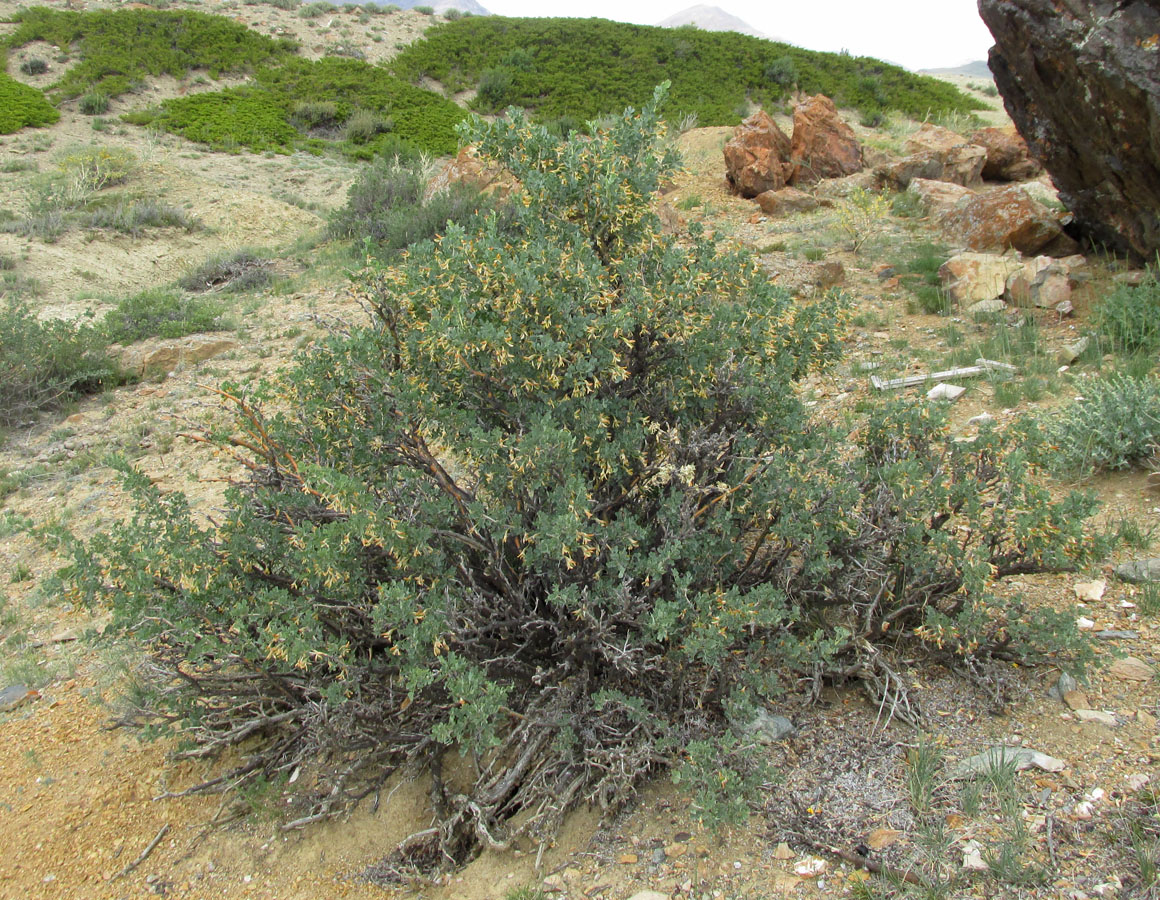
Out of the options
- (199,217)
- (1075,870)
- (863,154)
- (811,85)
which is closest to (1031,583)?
(1075,870)

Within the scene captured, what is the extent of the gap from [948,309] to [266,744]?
6.17 metres

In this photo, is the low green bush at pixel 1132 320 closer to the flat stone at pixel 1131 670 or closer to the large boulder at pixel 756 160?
the flat stone at pixel 1131 670

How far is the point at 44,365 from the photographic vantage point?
7.00 m

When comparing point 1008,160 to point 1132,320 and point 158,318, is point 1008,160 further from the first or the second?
point 158,318

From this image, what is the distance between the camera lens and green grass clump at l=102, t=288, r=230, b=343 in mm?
8078

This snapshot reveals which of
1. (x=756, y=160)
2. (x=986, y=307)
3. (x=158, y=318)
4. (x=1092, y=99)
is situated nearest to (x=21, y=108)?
(x=158, y=318)

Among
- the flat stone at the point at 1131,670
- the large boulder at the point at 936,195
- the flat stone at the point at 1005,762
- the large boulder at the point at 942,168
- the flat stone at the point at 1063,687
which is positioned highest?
the large boulder at the point at 942,168

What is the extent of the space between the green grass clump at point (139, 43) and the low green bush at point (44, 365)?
60.3 ft

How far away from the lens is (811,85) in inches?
906

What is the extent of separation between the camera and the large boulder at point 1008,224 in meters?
7.31

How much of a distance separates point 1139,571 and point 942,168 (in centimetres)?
944

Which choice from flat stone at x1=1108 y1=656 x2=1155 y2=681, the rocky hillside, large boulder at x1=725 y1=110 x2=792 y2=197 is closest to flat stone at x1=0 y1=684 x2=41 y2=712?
the rocky hillside

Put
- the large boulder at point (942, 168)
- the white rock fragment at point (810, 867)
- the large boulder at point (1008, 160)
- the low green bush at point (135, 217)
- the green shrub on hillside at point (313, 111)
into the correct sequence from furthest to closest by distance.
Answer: the green shrub on hillside at point (313, 111)
the low green bush at point (135, 217)
the large boulder at point (1008, 160)
the large boulder at point (942, 168)
the white rock fragment at point (810, 867)

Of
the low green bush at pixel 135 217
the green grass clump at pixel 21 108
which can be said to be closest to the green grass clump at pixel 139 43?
the green grass clump at pixel 21 108
